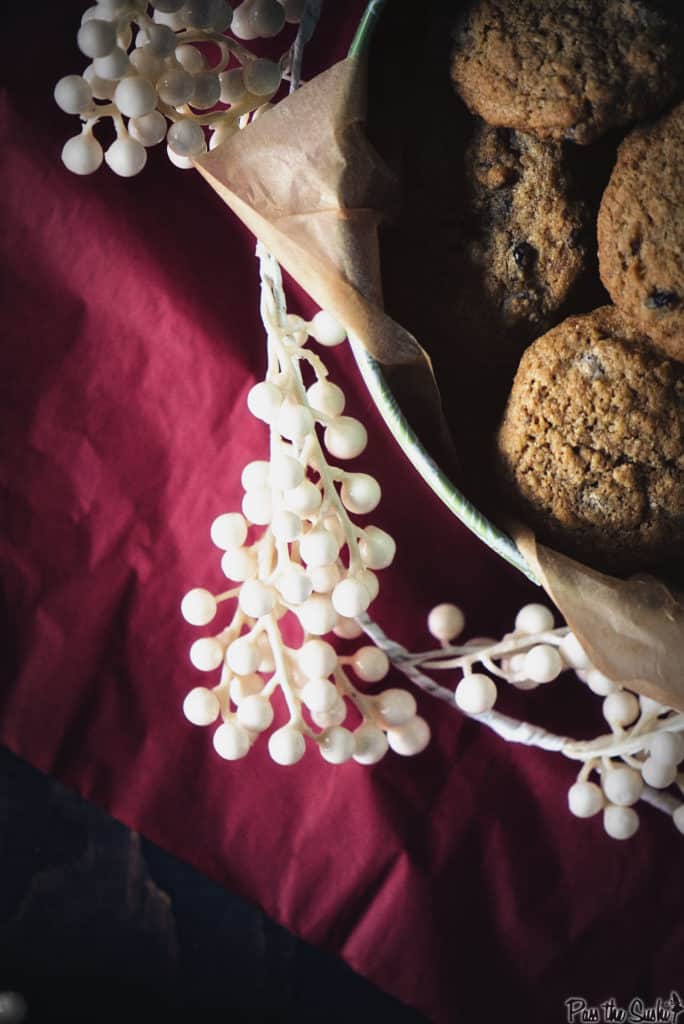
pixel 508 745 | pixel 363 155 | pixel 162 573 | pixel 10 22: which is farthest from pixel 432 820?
pixel 10 22

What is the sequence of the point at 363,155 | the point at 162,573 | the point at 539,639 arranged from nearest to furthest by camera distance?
the point at 363,155 < the point at 539,639 < the point at 162,573

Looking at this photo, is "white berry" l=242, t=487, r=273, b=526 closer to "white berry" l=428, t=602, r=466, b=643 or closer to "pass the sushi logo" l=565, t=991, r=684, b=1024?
"white berry" l=428, t=602, r=466, b=643

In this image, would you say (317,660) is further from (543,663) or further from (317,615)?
(543,663)

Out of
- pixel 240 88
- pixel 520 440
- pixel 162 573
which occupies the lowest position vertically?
pixel 162 573

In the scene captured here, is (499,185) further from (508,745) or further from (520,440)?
(508,745)

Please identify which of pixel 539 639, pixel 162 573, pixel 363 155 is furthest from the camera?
pixel 162 573
